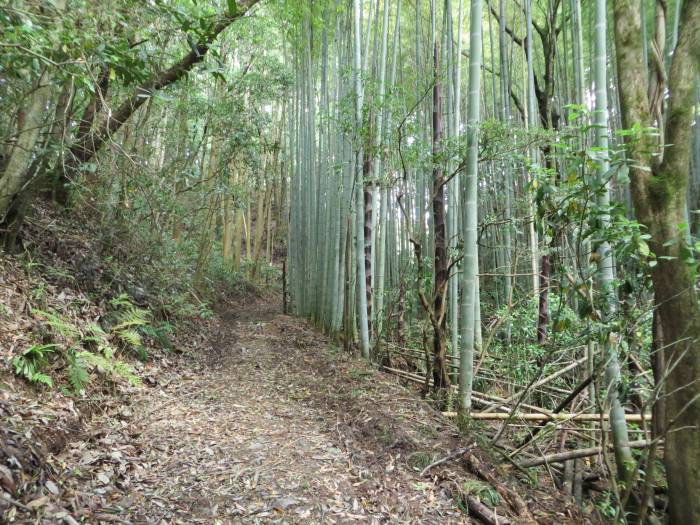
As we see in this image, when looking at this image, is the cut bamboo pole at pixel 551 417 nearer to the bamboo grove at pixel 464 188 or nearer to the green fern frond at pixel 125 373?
the bamboo grove at pixel 464 188

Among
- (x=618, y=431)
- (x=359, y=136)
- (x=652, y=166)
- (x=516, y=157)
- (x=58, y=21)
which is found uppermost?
(x=359, y=136)

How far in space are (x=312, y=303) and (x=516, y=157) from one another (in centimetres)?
564

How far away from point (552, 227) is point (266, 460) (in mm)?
2138

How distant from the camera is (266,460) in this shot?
233 centimetres

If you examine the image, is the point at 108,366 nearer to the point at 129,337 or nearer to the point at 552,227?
the point at 129,337

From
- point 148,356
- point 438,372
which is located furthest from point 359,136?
point 148,356

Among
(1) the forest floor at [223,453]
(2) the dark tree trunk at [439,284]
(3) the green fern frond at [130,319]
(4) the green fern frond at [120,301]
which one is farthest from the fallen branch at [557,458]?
(4) the green fern frond at [120,301]

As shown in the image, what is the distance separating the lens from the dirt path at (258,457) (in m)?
1.86

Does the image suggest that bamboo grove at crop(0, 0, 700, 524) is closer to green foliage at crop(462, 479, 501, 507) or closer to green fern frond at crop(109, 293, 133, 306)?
green foliage at crop(462, 479, 501, 507)

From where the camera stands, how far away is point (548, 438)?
304cm

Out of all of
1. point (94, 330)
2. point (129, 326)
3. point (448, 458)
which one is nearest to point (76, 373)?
point (94, 330)

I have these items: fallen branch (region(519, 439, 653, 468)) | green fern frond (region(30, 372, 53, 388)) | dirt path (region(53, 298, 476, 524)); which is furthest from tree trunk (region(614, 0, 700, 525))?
green fern frond (region(30, 372, 53, 388))

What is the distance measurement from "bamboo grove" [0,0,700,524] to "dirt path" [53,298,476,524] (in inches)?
28.4

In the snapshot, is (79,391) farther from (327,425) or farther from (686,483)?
(686,483)
